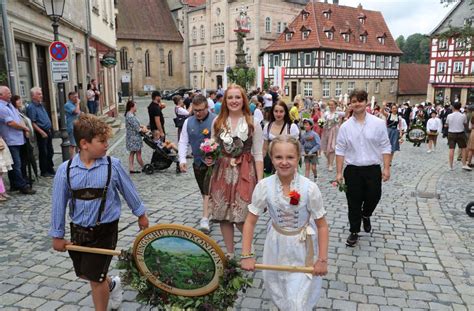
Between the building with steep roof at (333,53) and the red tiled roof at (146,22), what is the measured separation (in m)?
21.9

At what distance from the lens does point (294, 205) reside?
2.96 meters

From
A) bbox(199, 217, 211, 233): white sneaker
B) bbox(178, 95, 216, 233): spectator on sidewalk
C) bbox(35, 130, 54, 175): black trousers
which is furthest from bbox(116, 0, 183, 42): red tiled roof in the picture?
bbox(199, 217, 211, 233): white sneaker

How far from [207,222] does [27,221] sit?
2704 millimetres

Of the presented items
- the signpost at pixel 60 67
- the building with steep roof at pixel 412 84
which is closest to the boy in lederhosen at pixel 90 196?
the signpost at pixel 60 67

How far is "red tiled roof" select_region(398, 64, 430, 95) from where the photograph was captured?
51944 millimetres

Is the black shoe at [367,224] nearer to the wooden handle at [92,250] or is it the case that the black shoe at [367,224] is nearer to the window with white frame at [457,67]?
the wooden handle at [92,250]

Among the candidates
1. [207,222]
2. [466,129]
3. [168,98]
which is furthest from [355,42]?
[207,222]

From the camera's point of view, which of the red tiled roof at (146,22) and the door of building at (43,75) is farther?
the red tiled roof at (146,22)

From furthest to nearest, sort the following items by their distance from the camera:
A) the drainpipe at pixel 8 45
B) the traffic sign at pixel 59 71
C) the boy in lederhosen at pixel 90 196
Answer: the drainpipe at pixel 8 45
the traffic sign at pixel 59 71
the boy in lederhosen at pixel 90 196

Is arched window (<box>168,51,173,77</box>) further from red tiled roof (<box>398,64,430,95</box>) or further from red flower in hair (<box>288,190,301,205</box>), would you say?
red flower in hair (<box>288,190,301,205</box>)

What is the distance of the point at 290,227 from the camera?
3027mm

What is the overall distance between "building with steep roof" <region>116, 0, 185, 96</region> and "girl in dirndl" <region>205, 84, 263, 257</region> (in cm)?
5468

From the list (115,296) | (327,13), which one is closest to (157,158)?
(115,296)

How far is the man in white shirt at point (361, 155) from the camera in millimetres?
5055
